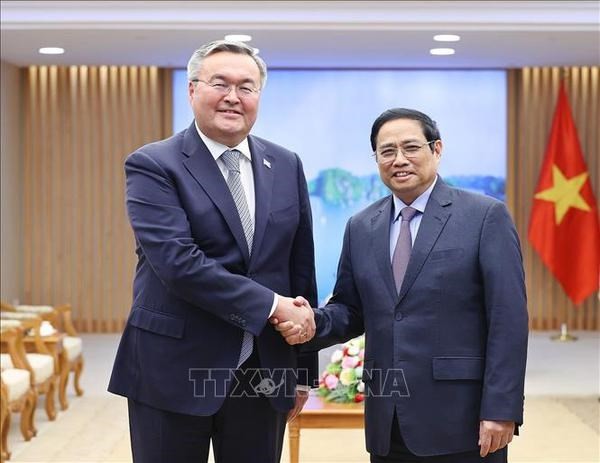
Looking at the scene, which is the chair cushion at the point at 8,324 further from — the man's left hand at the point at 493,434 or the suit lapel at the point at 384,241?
the man's left hand at the point at 493,434

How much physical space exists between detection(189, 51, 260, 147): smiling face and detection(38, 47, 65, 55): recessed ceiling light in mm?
7324

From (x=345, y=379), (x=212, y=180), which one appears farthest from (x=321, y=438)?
(x=212, y=180)

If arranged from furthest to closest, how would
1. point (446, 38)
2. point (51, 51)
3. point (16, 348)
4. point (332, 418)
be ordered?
1. point (51, 51)
2. point (446, 38)
3. point (16, 348)
4. point (332, 418)

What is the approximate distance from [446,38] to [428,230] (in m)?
6.47

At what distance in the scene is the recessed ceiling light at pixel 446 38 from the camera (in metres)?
9.27

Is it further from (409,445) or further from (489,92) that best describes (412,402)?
(489,92)

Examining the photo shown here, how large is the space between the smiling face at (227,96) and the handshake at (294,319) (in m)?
0.52

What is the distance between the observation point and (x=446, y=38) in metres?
9.43

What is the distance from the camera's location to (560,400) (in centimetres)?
834

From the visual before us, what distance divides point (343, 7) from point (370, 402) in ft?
19.7

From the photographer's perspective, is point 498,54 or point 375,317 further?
point 498,54

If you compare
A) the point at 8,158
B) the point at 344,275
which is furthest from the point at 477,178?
the point at 344,275

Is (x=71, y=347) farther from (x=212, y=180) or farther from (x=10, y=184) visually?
(x=212, y=180)

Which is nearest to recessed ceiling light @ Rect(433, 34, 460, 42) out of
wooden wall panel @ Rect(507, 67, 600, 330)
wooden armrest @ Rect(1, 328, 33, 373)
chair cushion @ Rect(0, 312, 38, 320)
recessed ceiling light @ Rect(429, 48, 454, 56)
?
recessed ceiling light @ Rect(429, 48, 454, 56)
